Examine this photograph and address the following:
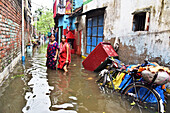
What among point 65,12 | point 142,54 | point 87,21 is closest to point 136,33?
point 142,54

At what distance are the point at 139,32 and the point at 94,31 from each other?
4.33 m

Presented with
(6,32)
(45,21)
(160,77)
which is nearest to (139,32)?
(160,77)

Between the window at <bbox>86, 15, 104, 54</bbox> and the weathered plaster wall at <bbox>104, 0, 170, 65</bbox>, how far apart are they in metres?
0.98

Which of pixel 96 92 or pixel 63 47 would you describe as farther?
pixel 63 47

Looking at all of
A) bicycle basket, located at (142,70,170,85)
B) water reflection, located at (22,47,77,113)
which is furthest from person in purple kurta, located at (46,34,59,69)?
bicycle basket, located at (142,70,170,85)

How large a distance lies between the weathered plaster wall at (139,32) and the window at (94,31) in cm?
98

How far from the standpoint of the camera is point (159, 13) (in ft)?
14.3

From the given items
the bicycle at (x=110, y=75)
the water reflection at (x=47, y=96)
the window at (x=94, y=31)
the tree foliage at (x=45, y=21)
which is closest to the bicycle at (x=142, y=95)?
the bicycle at (x=110, y=75)

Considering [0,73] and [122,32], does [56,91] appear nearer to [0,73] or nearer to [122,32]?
[0,73]

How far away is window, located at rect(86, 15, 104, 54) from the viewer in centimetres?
846

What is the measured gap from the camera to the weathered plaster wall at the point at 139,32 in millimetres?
4184

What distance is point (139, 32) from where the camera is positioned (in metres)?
5.16

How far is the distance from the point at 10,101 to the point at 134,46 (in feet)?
14.8

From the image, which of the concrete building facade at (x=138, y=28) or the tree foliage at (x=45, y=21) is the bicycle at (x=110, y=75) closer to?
the concrete building facade at (x=138, y=28)
